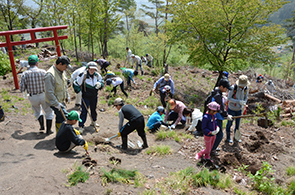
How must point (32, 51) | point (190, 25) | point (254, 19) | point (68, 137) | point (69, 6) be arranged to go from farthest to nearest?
point (32, 51) < point (69, 6) < point (190, 25) < point (254, 19) < point (68, 137)

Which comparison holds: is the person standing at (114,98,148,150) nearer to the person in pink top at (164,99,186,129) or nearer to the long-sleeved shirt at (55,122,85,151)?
the long-sleeved shirt at (55,122,85,151)

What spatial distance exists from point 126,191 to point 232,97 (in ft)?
13.7

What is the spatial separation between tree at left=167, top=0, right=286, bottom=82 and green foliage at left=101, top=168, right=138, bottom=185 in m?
9.07

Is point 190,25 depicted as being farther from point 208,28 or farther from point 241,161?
point 241,161

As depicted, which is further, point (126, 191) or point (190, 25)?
point (190, 25)

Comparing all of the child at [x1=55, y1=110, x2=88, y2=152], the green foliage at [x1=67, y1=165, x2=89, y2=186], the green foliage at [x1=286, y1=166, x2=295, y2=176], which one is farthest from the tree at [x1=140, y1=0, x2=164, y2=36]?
the green foliage at [x1=67, y1=165, x2=89, y2=186]

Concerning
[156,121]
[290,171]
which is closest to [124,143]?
[156,121]

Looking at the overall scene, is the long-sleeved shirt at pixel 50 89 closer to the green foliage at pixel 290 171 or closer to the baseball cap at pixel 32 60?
the baseball cap at pixel 32 60

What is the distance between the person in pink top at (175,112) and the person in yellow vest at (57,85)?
3.46m

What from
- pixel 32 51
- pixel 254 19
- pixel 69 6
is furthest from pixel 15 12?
pixel 254 19

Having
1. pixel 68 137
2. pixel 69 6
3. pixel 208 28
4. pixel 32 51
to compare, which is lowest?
pixel 68 137

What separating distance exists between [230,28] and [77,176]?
11.1 meters

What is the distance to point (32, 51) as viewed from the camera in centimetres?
A: 1706

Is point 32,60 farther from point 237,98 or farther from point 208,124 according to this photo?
point 237,98
